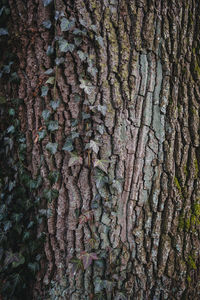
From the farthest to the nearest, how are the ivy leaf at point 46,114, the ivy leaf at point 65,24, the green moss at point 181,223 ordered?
the green moss at point 181,223, the ivy leaf at point 46,114, the ivy leaf at point 65,24

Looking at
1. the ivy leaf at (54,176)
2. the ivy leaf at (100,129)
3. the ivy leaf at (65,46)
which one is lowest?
the ivy leaf at (54,176)

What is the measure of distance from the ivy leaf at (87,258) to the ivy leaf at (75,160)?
593mm

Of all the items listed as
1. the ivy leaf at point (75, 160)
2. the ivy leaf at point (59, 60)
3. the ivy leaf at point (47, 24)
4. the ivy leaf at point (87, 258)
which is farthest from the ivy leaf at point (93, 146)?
the ivy leaf at point (47, 24)

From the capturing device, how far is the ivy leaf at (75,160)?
149 cm

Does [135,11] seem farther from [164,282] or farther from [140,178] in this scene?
[164,282]

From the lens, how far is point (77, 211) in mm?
1531

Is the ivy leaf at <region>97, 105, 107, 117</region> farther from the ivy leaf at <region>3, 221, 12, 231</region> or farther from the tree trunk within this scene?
the ivy leaf at <region>3, 221, 12, 231</region>

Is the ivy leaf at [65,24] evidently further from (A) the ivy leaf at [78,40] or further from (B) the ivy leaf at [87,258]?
(B) the ivy leaf at [87,258]

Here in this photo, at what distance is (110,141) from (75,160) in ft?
0.86

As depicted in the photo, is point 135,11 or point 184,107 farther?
point 184,107

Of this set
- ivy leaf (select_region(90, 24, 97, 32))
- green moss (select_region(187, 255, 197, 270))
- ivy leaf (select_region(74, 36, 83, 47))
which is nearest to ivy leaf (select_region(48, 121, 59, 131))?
ivy leaf (select_region(74, 36, 83, 47))

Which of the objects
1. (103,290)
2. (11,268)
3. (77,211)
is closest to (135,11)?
(77,211)

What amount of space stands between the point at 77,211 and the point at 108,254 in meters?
0.36

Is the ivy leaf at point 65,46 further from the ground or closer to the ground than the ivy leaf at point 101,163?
further from the ground
